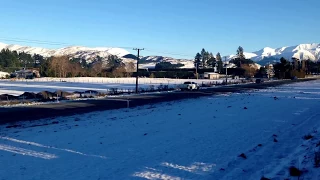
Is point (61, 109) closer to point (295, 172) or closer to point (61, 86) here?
point (295, 172)

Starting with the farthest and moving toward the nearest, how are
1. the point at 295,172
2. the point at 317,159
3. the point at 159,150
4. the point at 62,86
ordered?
the point at 62,86
the point at 159,150
the point at 317,159
the point at 295,172

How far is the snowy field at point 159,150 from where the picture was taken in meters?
8.94

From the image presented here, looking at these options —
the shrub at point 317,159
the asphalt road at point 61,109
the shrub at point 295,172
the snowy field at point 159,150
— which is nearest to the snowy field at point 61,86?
the asphalt road at point 61,109

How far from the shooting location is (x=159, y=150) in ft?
38.4

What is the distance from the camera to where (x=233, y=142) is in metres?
12.9

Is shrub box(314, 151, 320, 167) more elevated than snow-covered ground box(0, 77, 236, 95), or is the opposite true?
snow-covered ground box(0, 77, 236, 95)

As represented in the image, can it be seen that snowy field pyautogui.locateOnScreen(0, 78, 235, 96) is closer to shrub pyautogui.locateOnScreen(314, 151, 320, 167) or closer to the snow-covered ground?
the snow-covered ground

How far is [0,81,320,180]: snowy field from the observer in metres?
8.94

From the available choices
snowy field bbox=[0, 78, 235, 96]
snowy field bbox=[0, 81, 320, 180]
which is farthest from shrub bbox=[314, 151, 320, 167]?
snowy field bbox=[0, 78, 235, 96]

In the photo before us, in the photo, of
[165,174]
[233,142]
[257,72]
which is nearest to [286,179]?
[165,174]

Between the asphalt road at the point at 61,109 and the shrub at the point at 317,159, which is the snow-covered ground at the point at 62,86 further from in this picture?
the shrub at the point at 317,159

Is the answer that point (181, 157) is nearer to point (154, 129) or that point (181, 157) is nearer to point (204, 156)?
point (204, 156)

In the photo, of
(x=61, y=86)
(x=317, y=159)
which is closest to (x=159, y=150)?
(x=317, y=159)

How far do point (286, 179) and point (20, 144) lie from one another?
9663mm
